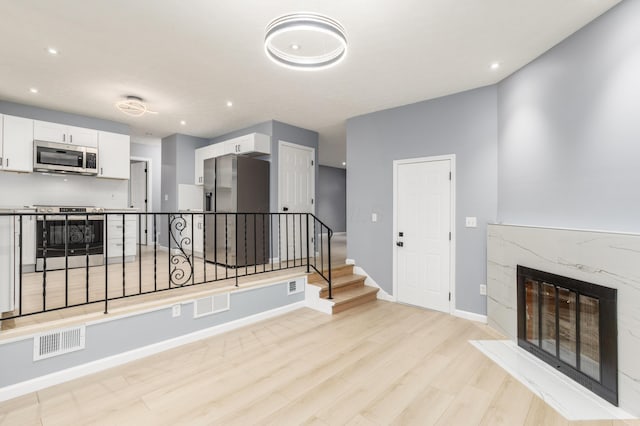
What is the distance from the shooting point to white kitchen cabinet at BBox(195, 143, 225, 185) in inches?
233

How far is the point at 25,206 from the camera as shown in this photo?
4867 millimetres

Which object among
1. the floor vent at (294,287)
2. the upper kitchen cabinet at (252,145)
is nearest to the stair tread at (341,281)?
the floor vent at (294,287)

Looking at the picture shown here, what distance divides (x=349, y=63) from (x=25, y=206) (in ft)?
18.4

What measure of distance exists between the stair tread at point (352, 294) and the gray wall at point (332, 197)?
6330 millimetres

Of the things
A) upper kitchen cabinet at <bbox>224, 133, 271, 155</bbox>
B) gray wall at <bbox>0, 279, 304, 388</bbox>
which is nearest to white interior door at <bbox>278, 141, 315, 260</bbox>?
upper kitchen cabinet at <bbox>224, 133, 271, 155</bbox>

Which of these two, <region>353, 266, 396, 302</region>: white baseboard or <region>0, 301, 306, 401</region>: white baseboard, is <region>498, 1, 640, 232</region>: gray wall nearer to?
<region>353, 266, 396, 302</region>: white baseboard

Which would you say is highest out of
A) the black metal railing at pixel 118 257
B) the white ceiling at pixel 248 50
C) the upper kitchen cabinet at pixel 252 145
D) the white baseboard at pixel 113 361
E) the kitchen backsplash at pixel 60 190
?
the white ceiling at pixel 248 50

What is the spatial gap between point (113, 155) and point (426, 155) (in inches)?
217

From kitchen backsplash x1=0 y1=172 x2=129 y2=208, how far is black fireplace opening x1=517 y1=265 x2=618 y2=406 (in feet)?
22.2

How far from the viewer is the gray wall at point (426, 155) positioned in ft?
12.5

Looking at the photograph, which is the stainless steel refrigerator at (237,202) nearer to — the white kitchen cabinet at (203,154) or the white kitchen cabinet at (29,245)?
the white kitchen cabinet at (203,154)

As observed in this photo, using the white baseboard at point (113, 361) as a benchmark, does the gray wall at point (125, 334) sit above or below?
above

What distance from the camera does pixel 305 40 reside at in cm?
279

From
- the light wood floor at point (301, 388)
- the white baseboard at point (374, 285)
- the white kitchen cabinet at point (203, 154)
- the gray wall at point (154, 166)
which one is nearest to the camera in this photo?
the light wood floor at point (301, 388)
